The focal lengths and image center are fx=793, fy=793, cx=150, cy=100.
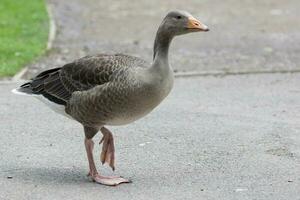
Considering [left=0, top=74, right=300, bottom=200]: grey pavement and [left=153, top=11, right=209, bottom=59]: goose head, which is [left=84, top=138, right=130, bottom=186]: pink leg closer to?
[left=0, top=74, right=300, bottom=200]: grey pavement

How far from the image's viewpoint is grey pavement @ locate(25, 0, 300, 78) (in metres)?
12.9

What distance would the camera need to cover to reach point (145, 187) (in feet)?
23.2

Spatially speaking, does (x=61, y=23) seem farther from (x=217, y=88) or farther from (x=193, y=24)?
(x=193, y=24)

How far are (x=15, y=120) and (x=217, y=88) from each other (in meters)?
3.09

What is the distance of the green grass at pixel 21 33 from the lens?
12.6 metres

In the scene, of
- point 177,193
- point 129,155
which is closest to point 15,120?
point 129,155

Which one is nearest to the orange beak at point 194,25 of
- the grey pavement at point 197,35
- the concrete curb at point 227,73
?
the concrete curb at point 227,73

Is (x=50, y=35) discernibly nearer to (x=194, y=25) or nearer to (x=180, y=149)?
(x=180, y=149)

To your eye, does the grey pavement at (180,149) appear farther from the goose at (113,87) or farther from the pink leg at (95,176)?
the goose at (113,87)

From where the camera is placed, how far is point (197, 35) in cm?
1536

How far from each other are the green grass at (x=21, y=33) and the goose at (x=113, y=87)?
15.0ft

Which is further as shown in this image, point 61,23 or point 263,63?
point 61,23

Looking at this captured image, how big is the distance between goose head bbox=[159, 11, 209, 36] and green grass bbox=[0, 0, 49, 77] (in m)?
5.33

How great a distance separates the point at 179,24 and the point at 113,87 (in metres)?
0.79
